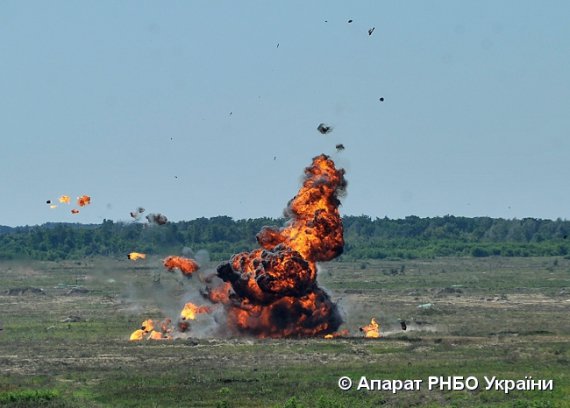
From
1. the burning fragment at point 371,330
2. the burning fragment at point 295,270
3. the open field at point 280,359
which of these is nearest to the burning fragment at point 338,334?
the burning fragment at point 295,270

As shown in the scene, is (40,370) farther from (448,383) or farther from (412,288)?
(412,288)

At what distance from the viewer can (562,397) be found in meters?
83.1

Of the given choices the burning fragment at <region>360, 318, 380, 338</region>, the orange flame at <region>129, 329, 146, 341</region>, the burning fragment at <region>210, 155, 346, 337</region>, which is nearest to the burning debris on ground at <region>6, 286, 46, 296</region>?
the orange flame at <region>129, 329, 146, 341</region>

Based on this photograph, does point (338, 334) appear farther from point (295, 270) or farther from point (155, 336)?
point (155, 336)

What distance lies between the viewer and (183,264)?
128000mm

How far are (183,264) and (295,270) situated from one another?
54.1ft

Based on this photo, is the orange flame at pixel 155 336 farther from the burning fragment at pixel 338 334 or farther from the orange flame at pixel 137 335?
the burning fragment at pixel 338 334

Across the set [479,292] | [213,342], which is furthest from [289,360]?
[479,292]

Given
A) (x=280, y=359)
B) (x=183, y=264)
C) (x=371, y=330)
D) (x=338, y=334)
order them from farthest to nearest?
(x=183, y=264) < (x=371, y=330) < (x=338, y=334) < (x=280, y=359)

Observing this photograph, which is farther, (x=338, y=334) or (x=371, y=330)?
(x=371, y=330)

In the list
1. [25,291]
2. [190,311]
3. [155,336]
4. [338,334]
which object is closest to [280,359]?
[338,334]

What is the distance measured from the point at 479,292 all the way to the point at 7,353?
293 feet

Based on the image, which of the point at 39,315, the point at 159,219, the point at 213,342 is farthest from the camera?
the point at 39,315

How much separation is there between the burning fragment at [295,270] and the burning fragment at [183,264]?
7597mm
